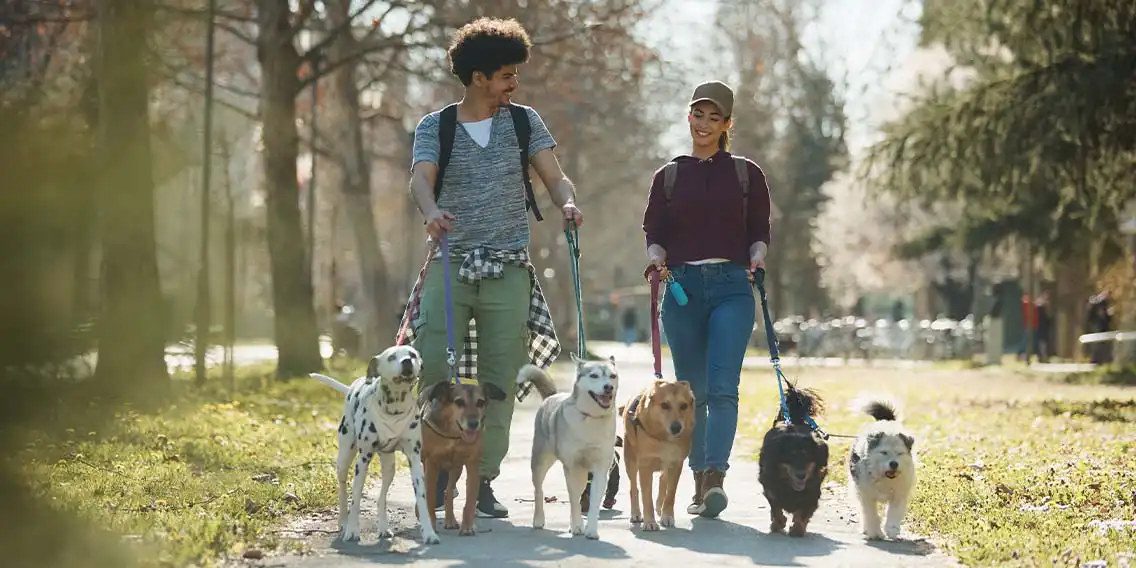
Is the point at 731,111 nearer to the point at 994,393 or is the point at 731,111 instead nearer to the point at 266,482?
the point at 266,482

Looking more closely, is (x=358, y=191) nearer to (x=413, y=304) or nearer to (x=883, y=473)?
(x=413, y=304)

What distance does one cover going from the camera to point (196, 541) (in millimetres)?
7641

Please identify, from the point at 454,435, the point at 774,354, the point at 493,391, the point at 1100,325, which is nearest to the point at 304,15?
the point at 774,354

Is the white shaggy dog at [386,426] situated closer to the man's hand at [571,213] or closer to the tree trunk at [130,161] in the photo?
the man's hand at [571,213]

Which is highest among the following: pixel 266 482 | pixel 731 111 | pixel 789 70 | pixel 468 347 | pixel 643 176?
pixel 789 70

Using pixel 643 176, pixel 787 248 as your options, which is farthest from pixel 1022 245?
pixel 787 248

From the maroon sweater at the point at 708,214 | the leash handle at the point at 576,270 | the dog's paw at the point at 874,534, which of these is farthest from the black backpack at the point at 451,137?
the dog's paw at the point at 874,534

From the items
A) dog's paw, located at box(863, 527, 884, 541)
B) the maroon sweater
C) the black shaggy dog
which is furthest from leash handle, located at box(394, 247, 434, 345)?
dog's paw, located at box(863, 527, 884, 541)

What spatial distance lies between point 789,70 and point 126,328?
4913 cm

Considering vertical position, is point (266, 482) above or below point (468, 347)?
below

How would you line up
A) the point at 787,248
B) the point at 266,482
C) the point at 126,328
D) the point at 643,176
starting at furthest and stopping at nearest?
the point at 787,248, the point at 643,176, the point at 126,328, the point at 266,482

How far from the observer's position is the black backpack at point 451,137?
8.54 m

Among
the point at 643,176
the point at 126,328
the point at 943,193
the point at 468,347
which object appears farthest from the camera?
the point at 643,176

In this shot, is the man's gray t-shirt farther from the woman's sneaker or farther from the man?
the woman's sneaker
